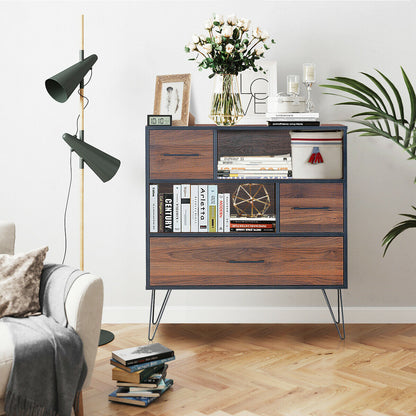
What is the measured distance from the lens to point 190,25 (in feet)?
11.8

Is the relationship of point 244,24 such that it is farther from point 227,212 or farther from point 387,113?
point 227,212

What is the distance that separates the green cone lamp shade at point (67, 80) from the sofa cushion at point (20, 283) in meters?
1.04

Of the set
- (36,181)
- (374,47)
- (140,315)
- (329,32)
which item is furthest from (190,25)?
(140,315)

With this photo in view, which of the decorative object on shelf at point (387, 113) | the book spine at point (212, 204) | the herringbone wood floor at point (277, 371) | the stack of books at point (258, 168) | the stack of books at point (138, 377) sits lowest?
the herringbone wood floor at point (277, 371)

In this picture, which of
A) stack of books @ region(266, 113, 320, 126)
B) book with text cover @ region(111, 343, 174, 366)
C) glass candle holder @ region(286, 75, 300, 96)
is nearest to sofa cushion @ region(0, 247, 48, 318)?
book with text cover @ region(111, 343, 174, 366)

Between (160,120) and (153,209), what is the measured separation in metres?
0.51

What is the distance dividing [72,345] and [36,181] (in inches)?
72.4

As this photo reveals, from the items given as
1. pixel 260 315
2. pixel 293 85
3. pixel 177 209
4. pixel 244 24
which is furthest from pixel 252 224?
pixel 244 24

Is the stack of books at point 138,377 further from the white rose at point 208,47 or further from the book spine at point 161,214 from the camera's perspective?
the white rose at point 208,47

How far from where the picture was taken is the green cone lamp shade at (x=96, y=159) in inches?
123

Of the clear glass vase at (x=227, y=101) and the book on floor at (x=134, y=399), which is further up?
the clear glass vase at (x=227, y=101)

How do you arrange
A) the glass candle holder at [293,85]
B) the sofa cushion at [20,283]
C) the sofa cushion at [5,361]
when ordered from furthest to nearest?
the glass candle holder at [293,85], the sofa cushion at [20,283], the sofa cushion at [5,361]

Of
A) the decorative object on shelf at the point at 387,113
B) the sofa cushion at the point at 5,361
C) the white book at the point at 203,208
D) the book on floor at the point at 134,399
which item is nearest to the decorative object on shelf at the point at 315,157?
the decorative object on shelf at the point at 387,113

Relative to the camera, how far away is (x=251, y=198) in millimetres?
3488
